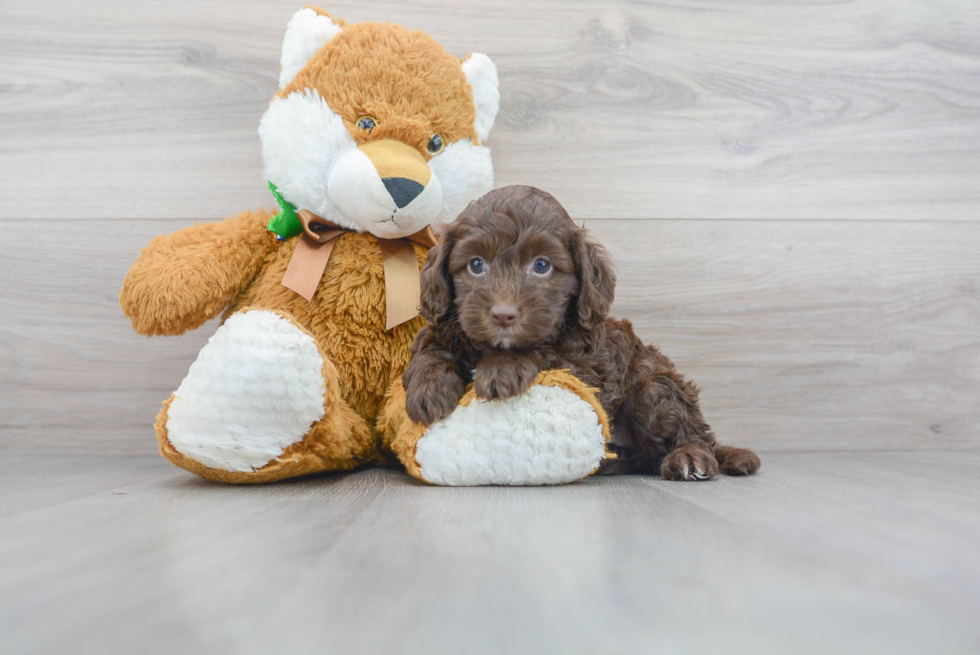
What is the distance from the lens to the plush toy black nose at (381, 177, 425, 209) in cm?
129

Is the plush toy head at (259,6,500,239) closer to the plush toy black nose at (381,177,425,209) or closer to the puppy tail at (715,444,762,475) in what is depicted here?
the plush toy black nose at (381,177,425,209)

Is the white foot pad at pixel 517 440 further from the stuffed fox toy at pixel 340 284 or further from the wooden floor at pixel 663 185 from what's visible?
the wooden floor at pixel 663 185

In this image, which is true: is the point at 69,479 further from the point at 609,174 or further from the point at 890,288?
the point at 890,288

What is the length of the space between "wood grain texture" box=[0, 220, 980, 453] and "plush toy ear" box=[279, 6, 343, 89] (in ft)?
1.82

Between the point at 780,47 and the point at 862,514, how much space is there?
53.9 inches

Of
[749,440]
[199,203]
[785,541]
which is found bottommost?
[749,440]

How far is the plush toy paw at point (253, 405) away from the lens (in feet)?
3.70

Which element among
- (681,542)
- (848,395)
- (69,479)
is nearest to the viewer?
(681,542)

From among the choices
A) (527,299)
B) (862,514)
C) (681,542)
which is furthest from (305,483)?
(862,514)

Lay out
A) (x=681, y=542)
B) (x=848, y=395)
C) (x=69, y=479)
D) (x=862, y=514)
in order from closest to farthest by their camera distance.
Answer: (x=681, y=542) → (x=862, y=514) → (x=69, y=479) → (x=848, y=395)

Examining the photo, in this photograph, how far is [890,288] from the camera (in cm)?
185

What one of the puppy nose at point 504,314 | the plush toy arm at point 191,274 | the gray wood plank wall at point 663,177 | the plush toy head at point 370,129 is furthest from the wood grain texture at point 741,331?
the puppy nose at point 504,314

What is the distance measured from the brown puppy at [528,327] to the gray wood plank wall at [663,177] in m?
0.52

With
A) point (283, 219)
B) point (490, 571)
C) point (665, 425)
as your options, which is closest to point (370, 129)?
point (283, 219)
